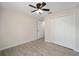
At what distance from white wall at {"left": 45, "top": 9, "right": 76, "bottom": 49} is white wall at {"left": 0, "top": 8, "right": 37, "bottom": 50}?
1.48 m

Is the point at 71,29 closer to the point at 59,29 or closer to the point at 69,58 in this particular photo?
the point at 59,29

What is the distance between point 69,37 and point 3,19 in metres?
3.63

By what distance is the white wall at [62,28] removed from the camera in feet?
13.4

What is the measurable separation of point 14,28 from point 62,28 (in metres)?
2.85

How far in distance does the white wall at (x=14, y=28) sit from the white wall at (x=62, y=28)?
148 centimetres

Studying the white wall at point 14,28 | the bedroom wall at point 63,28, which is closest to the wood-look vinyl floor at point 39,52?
the bedroom wall at point 63,28

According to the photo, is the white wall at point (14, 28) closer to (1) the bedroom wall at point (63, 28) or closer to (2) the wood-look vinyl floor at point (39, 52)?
(2) the wood-look vinyl floor at point (39, 52)

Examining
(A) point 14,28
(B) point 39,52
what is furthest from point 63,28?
(A) point 14,28

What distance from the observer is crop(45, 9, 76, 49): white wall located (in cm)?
410

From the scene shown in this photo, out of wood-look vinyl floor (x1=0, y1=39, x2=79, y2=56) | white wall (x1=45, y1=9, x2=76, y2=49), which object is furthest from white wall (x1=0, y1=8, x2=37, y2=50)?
white wall (x1=45, y1=9, x2=76, y2=49)

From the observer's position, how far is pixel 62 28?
4.62 m

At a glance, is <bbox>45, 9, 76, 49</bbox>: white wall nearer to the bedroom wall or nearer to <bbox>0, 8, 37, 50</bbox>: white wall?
the bedroom wall

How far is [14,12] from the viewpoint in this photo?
4676 millimetres

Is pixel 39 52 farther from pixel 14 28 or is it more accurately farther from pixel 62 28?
pixel 14 28
